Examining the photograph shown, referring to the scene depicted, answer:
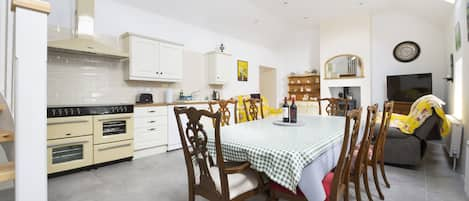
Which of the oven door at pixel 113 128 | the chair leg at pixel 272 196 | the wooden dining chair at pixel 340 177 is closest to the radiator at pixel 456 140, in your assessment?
the wooden dining chair at pixel 340 177

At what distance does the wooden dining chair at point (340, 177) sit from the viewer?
4.14ft

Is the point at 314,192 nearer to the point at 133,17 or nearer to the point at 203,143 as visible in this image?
the point at 203,143

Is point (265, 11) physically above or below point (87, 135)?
above

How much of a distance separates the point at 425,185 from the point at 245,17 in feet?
16.4

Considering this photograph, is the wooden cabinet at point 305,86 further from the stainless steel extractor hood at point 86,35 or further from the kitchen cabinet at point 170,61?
the stainless steel extractor hood at point 86,35

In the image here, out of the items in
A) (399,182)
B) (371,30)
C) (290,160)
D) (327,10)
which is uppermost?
(327,10)

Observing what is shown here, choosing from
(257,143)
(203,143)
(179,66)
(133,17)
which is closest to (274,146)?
(257,143)

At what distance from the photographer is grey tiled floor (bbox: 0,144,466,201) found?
2182 millimetres

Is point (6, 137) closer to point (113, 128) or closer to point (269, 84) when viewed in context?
point (113, 128)

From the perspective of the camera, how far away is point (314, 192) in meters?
1.25

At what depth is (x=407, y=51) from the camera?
5941 millimetres

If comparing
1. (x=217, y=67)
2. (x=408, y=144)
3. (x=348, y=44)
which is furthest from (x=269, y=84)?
(x=408, y=144)

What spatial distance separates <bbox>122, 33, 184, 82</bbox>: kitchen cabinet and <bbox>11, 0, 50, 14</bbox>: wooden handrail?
9.04 ft

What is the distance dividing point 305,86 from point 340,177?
22.2ft
